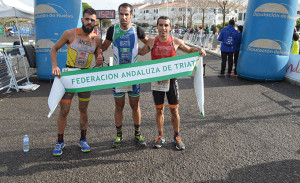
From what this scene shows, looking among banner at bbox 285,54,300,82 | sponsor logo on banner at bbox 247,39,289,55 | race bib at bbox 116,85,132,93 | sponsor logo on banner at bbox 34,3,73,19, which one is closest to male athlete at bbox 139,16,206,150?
race bib at bbox 116,85,132,93

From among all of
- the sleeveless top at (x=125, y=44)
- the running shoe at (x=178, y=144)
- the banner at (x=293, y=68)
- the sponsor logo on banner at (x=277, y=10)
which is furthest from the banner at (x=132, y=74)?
the banner at (x=293, y=68)

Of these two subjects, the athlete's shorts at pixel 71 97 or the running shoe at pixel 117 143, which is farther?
the running shoe at pixel 117 143

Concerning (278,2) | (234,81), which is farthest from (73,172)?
(278,2)

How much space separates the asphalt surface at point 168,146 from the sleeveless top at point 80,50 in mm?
1381

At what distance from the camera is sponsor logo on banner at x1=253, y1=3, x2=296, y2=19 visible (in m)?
7.54

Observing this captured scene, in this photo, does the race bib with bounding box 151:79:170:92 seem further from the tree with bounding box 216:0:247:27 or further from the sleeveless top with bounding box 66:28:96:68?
the tree with bounding box 216:0:247:27

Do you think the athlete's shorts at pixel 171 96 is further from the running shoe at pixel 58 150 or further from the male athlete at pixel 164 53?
the running shoe at pixel 58 150

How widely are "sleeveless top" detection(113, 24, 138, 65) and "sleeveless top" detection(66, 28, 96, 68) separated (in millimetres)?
360

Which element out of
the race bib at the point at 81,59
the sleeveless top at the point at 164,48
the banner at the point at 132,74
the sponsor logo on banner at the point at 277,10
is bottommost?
the banner at the point at 132,74

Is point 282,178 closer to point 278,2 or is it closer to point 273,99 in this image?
point 273,99

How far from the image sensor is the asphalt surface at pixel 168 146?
9.77 ft

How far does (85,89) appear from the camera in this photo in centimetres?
346

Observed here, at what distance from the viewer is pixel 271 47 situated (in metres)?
7.84

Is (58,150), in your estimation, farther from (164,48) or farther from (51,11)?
(51,11)
